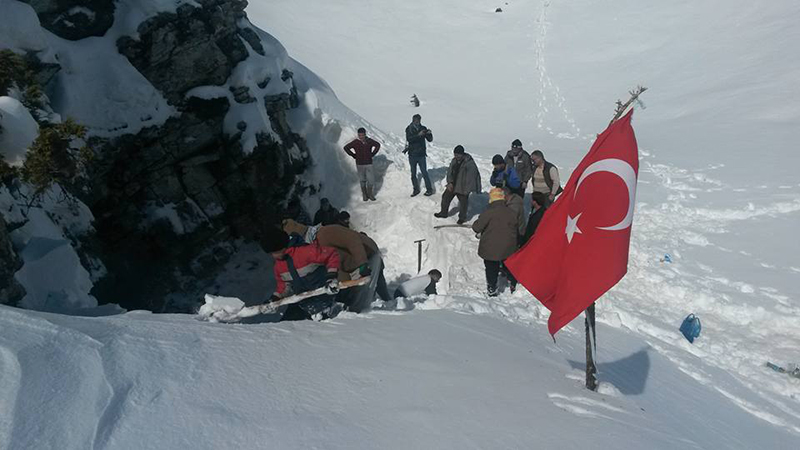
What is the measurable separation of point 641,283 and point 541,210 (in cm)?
228

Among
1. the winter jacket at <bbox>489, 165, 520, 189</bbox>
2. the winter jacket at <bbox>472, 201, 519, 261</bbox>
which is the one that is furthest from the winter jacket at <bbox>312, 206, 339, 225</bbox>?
the winter jacket at <bbox>472, 201, 519, 261</bbox>

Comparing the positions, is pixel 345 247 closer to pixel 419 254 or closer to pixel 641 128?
pixel 419 254

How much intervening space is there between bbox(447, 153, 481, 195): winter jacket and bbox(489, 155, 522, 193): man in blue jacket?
25.9 inches

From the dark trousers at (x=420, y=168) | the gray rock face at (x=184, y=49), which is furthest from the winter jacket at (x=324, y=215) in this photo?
the gray rock face at (x=184, y=49)

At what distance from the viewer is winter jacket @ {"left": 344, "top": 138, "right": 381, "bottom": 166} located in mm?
11828

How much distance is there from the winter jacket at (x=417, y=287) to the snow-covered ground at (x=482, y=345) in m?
0.76

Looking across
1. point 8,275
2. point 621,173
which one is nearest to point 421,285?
point 621,173

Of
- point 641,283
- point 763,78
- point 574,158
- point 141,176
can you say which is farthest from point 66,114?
point 763,78

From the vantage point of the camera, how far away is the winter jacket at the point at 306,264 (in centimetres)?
538

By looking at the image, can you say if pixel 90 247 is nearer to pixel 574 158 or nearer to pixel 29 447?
pixel 29 447

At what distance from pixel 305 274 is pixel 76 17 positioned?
7858mm

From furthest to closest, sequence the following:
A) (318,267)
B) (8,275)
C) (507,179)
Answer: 1. (507,179)
2. (318,267)
3. (8,275)

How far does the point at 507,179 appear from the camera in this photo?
31.3 feet

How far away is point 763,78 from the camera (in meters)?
20.2
